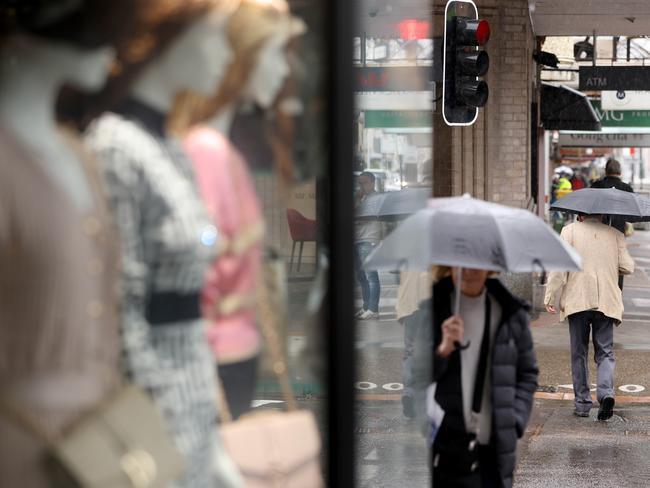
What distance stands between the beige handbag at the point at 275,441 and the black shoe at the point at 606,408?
324 inches

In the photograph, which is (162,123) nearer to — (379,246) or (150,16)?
(150,16)

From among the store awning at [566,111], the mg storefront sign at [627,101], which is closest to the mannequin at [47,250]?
the store awning at [566,111]

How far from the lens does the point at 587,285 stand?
33.3ft

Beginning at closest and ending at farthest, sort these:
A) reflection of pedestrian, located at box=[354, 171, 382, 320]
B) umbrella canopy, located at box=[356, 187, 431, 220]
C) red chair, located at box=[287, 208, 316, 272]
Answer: red chair, located at box=[287, 208, 316, 272] → reflection of pedestrian, located at box=[354, 171, 382, 320] → umbrella canopy, located at box=[356, 187, 431, 220]

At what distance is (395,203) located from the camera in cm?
376

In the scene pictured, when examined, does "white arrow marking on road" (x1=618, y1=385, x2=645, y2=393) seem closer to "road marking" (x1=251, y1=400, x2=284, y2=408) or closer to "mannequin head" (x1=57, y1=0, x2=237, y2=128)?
"road marking" (x1=251, y1=400, x2=284, y2=408)

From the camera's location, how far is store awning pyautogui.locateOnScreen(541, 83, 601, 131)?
2475 cm

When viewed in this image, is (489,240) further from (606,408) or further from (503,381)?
(606,408)

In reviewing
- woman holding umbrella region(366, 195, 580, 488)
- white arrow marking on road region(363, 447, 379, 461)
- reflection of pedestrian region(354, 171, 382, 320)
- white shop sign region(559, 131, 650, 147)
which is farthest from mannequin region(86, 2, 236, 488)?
white shop sign region(559, 131, 650, 147)

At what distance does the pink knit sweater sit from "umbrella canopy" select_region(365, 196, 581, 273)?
2.18 metres

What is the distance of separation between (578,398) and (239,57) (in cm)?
869

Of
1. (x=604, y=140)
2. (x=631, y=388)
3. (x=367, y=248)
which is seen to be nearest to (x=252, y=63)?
(x=367, y=248)

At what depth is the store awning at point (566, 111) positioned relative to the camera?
2475 cm

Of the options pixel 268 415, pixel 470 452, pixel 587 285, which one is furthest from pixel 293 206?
pixel 587 285
